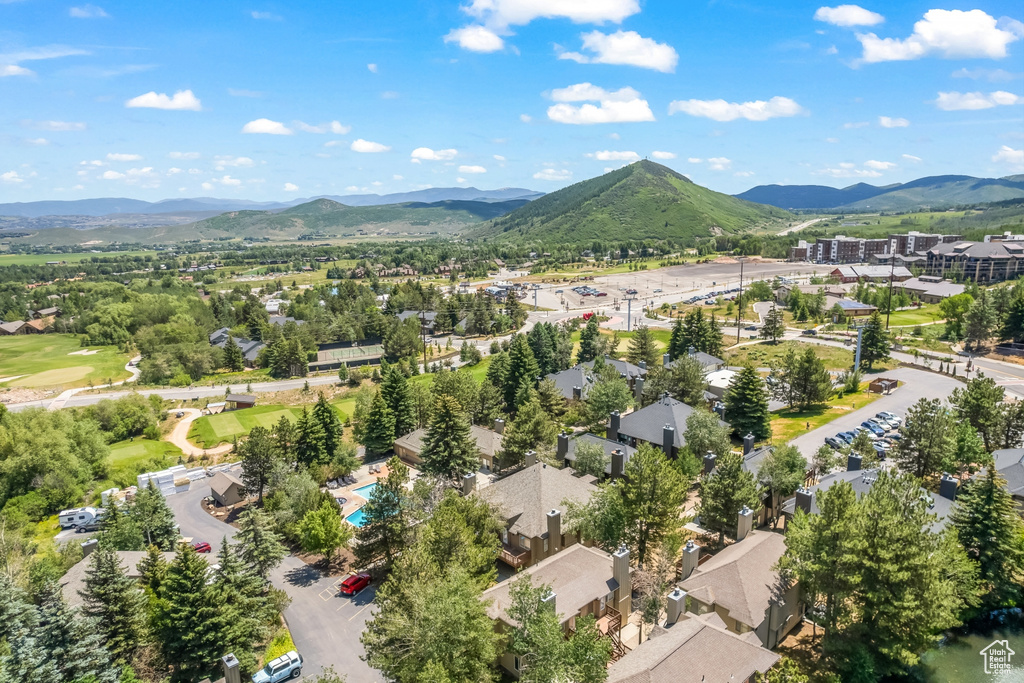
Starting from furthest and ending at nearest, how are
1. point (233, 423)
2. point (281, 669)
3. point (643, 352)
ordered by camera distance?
point (643, 352)
point (233, 423)
point (281, 669)

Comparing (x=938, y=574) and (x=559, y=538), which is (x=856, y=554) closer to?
(x=938, y=574)

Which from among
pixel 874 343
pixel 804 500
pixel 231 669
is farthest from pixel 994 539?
pixel 874 343

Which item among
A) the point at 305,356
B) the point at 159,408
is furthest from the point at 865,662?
the point at 305,356

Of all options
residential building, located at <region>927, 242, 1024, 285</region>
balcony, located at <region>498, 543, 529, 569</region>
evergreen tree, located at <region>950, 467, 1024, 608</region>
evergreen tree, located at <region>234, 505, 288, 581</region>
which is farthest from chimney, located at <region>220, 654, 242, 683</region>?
residential building, located at <region>927, 242, 1024, 285</region>

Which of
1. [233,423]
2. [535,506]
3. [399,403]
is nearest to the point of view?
[535,506]

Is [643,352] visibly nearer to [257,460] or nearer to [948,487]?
[948,487]

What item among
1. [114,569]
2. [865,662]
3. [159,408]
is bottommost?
[159,408]

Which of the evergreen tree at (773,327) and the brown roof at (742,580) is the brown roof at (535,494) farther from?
the evergreen tree at (773,327)
